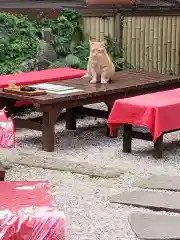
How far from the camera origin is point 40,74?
7992mm

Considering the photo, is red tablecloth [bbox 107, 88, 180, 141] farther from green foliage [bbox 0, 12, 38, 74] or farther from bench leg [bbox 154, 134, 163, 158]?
green foliage [bbox 0, 12, 38, 74]

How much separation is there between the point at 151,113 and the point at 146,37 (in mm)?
4951

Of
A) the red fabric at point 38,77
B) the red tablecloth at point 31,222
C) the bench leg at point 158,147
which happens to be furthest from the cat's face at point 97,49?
the red tablecloth at point 31,222

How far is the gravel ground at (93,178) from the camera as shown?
14.4 feet

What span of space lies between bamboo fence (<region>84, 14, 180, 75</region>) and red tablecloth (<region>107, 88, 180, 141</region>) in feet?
14.1

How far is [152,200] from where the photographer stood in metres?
4.89

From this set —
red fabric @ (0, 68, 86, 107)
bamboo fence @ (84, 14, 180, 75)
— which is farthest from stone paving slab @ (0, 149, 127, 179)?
bamboo fence @ (84, 14, 180, 75)

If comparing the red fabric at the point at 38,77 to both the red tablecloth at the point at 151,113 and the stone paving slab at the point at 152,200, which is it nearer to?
the red tablecloth at the point at 151,113

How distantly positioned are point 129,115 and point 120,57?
177 inches

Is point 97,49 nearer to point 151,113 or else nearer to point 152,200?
point 151,113

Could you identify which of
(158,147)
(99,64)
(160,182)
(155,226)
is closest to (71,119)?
(99,64)

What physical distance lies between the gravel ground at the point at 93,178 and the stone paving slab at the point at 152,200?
0.08 metres

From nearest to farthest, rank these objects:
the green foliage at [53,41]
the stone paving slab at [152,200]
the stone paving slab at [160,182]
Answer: the stone paving slab at [152,200] < the stone paving slab at [160,182] < the green foliage at [53,41]

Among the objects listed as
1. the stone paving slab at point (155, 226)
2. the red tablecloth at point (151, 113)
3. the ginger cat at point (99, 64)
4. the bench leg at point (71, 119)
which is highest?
the ginger cat at point (99, 64)
